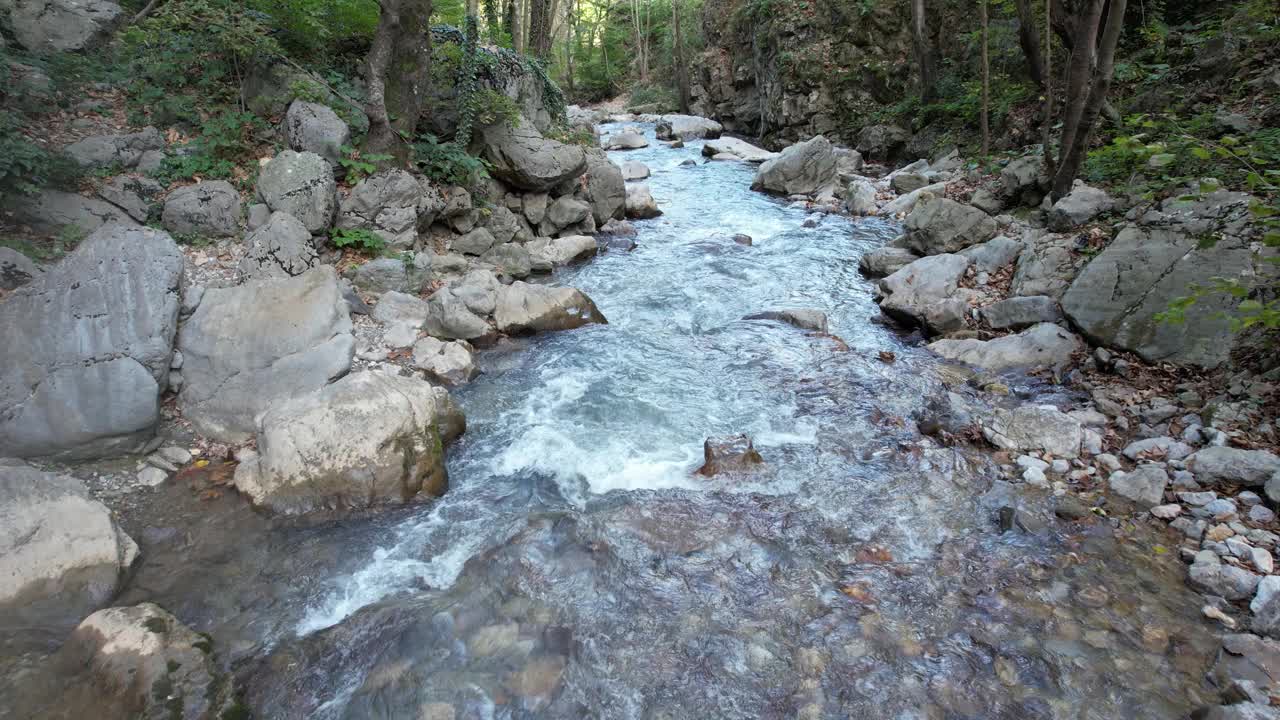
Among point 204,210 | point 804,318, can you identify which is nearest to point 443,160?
point 204,210

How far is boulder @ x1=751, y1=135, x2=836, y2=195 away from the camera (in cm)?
1518

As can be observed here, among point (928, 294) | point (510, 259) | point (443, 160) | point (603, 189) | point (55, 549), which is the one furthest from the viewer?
point (603, 189)

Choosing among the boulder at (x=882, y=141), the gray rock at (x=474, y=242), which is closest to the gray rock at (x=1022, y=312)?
the gray rock at (x=474, y=242)

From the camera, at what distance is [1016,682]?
3637mm

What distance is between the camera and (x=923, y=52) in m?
16.2

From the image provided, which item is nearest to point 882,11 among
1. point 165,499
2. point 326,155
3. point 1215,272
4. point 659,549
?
point 1215,272

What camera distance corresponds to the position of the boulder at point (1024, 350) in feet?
22.2

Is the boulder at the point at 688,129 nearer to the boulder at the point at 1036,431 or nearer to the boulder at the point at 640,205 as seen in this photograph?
the boulder at the point at 640,205

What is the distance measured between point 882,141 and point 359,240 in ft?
48.9

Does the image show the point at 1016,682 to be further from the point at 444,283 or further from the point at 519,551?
the point at 444,283

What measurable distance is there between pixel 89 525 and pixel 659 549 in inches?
150

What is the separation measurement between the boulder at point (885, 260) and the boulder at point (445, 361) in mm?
6549

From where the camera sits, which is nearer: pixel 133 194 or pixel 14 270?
pixel 14 270

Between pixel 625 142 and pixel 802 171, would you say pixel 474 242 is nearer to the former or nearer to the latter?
pixel 802 171
